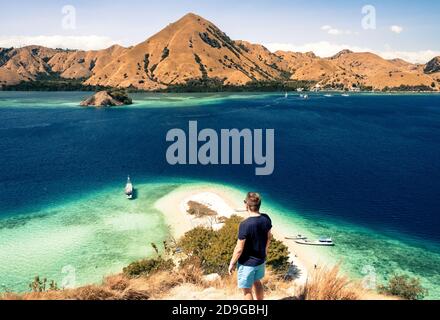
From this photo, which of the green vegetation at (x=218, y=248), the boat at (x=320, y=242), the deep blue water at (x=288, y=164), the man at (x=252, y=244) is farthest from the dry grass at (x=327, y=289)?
the deep blue water at (x=288, y=164)

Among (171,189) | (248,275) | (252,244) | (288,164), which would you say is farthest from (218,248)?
(288,164)

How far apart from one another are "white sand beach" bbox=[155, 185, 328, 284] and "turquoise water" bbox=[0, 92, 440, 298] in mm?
2083

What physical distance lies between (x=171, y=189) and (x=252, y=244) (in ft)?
184

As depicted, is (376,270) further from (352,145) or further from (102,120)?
(102,120)

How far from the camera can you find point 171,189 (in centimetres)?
6512

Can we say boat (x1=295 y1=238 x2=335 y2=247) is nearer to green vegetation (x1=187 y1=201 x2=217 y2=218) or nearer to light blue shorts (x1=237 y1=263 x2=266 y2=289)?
green vegetation (x1=187 y1=201 x2=217 y2=218)

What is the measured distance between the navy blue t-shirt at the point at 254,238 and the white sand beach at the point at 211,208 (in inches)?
1015

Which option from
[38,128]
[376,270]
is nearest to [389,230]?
[376,270]

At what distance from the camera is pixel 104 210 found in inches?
2141

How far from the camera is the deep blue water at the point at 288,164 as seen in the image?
57938 mm

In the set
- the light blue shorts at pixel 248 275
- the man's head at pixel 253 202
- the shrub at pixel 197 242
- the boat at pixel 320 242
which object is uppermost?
the man's head at pixel 253 202

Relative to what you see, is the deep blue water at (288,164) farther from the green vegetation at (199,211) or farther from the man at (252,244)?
the man at (252,244)

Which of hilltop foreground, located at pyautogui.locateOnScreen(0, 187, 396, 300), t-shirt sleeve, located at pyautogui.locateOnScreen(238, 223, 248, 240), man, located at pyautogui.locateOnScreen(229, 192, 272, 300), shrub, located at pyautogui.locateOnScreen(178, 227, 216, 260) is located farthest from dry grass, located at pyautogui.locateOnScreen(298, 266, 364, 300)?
shrub, located at pyautogui.locateOnScreen(178, 227, 216, 260)

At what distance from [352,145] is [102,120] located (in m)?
113
